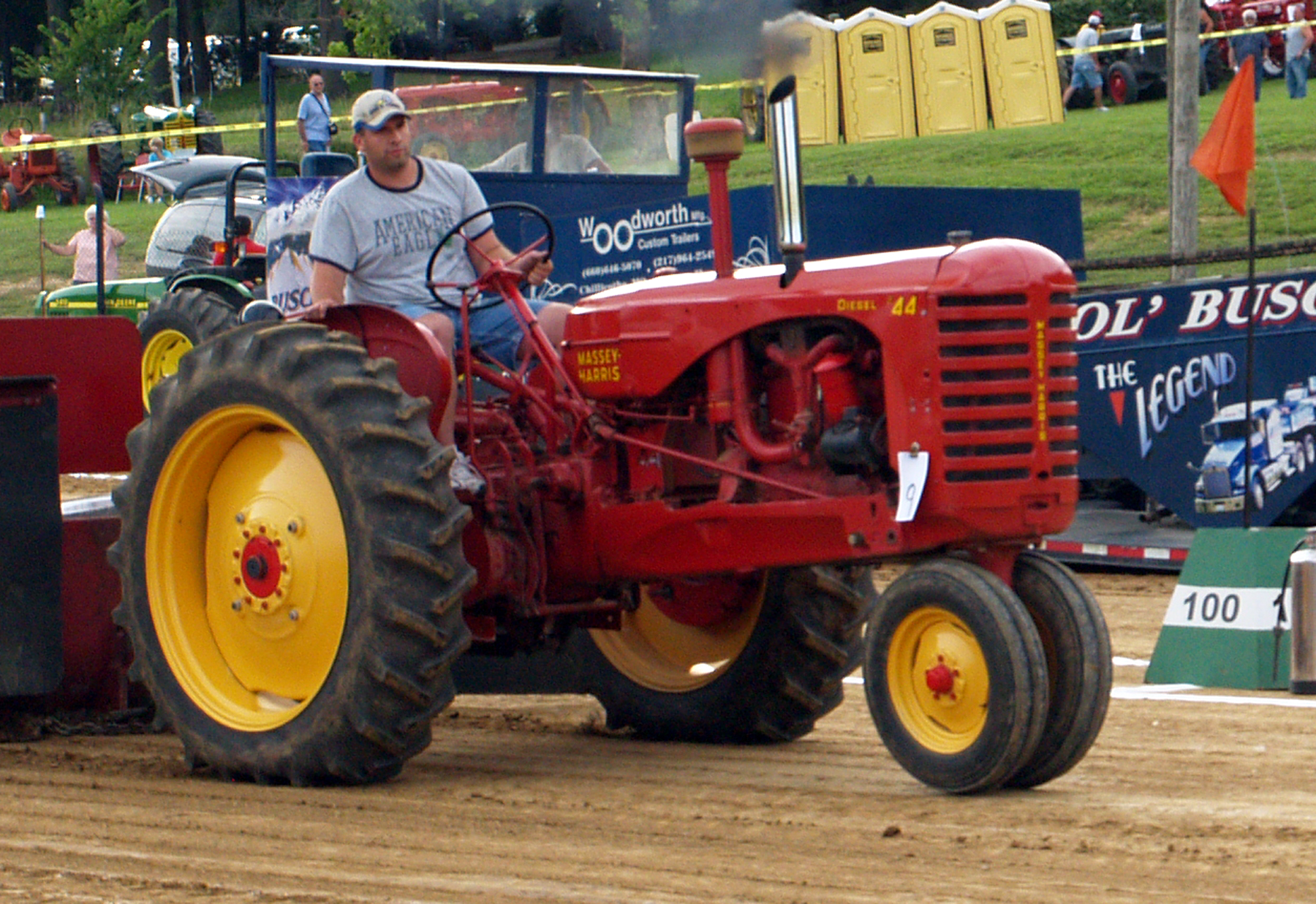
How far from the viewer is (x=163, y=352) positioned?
1225cm

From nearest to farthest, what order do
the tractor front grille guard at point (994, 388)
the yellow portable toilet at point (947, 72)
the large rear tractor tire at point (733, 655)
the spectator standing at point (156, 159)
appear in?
the tractor front grille guard at point (994, 388) → the large rear tractor tire at point (733, 655) → the yellow portable toilet at point (947, 72) → the spectator standing at point (156, 159)

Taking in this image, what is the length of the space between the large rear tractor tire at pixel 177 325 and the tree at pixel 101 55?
28.0 meters

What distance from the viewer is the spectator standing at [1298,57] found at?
2755 cm

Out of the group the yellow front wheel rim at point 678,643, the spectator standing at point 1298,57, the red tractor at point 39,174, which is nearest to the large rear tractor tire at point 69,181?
the red tractor at point 39,174

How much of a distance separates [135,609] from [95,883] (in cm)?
172


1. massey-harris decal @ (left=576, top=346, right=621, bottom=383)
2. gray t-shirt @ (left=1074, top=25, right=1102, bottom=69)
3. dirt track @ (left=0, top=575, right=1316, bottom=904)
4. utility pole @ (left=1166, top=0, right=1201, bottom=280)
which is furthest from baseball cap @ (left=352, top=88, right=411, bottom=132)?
gray t-shirt @ (left=1074, top=25, right=1102, bottom=69)

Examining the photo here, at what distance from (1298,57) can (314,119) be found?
55.8 ft

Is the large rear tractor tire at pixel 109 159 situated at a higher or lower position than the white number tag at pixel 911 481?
higher

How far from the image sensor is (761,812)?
15.8 ft

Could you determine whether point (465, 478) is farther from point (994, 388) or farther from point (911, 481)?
point (994, 388)

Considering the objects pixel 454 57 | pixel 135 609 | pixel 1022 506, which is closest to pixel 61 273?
pixel 454 57

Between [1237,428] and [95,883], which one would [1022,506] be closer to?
[95,883]

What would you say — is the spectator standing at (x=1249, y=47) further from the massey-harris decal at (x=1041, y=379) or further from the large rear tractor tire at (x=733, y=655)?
the massey-harris decal at (x=1041, y=379)

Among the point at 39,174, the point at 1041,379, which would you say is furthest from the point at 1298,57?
the point at 1041,379
